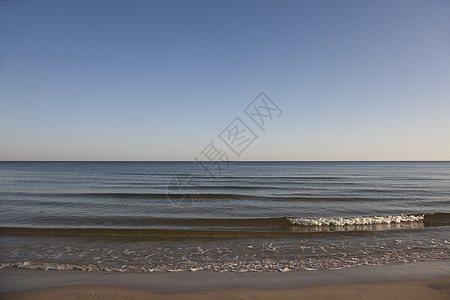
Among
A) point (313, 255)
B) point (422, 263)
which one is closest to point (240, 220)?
point (313, 255)

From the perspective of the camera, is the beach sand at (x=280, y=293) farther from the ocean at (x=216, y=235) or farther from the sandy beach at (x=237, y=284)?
the ocean at (x=216, y=235)

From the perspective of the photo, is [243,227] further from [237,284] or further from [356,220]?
[356,220]

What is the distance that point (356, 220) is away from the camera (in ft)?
38.3

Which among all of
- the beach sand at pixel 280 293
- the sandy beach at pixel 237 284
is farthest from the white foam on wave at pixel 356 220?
the beach sand at pixel 280 293

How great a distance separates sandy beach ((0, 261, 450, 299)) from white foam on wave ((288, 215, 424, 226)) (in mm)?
5112

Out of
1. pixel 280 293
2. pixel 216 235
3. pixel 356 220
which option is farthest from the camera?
pixel 356 220

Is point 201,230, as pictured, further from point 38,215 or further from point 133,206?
point 38,215

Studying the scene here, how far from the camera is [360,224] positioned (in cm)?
1121

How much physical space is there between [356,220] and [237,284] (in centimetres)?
895

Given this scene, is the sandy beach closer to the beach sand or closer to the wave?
the beach sand

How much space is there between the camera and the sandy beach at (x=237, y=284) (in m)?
4.77

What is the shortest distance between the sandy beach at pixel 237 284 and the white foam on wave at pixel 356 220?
5.11 metres

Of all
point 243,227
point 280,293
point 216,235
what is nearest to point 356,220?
point 243,227

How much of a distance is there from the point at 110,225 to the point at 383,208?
15616mm
